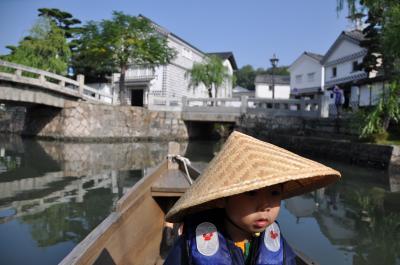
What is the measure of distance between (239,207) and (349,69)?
82.4ft

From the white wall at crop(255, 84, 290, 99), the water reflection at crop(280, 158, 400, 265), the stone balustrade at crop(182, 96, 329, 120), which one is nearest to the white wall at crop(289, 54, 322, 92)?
the white wall at crop(255, 84, 290, 99)

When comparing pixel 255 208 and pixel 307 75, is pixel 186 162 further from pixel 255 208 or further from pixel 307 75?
pixel 307 75

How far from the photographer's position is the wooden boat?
196 centimetres

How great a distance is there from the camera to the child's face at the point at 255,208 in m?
1.23

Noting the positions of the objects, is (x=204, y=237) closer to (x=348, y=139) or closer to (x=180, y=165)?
(x=180, y=165)

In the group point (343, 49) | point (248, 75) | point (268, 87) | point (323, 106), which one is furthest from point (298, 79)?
point (248, 75)

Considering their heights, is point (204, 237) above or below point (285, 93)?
below

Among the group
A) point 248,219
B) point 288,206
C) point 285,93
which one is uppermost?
point 285,93

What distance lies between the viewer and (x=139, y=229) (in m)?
2.99

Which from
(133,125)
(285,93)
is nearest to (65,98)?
(133,125)

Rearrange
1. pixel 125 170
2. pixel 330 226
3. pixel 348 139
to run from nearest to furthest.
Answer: pixel 330 226
pixel 125 170
pixel 348 139

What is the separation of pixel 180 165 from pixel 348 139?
27.8 ft

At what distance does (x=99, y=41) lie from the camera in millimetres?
17656

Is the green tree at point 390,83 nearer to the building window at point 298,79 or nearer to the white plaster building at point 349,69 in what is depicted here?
the white plaster building at point 349,69
